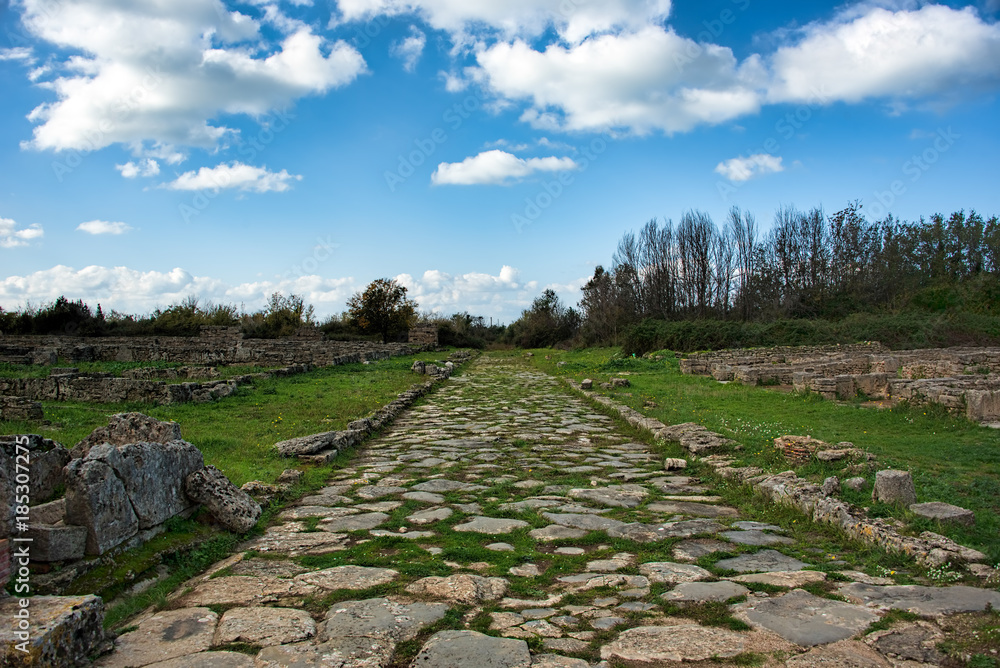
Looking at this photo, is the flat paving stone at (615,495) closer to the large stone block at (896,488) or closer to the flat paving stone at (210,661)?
the large stone block at (896,488)

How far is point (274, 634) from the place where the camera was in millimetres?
2766

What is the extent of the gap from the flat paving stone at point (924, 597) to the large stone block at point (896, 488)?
4.48ft

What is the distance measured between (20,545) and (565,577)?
2.96 metres

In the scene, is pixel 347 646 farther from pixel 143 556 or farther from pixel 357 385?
pixel 357 385

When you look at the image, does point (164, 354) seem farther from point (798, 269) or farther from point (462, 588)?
point (798, 269)

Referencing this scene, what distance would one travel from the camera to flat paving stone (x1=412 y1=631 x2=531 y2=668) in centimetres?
248

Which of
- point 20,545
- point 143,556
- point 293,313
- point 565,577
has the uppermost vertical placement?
point 293,313

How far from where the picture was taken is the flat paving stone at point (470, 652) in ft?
8.14

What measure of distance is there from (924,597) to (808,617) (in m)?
0.75

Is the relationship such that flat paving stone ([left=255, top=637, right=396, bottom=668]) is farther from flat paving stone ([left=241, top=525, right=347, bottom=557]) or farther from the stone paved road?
flat paving stone ([left=241, top=525, right=347, bottom=557])

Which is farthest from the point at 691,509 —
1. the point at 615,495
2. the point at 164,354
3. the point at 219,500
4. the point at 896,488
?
the point at 164,354

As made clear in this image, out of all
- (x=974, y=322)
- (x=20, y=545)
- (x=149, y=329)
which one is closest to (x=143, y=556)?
(x=20, y=545)

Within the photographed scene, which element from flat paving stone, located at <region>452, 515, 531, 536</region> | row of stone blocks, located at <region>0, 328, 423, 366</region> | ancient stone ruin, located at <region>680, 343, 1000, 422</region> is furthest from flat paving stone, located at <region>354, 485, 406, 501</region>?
row of stone blocks, located at <region>0, 328, 423, 366</region>

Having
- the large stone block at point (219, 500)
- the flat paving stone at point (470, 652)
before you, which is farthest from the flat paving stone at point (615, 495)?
the large stone block at point (219, 500)
